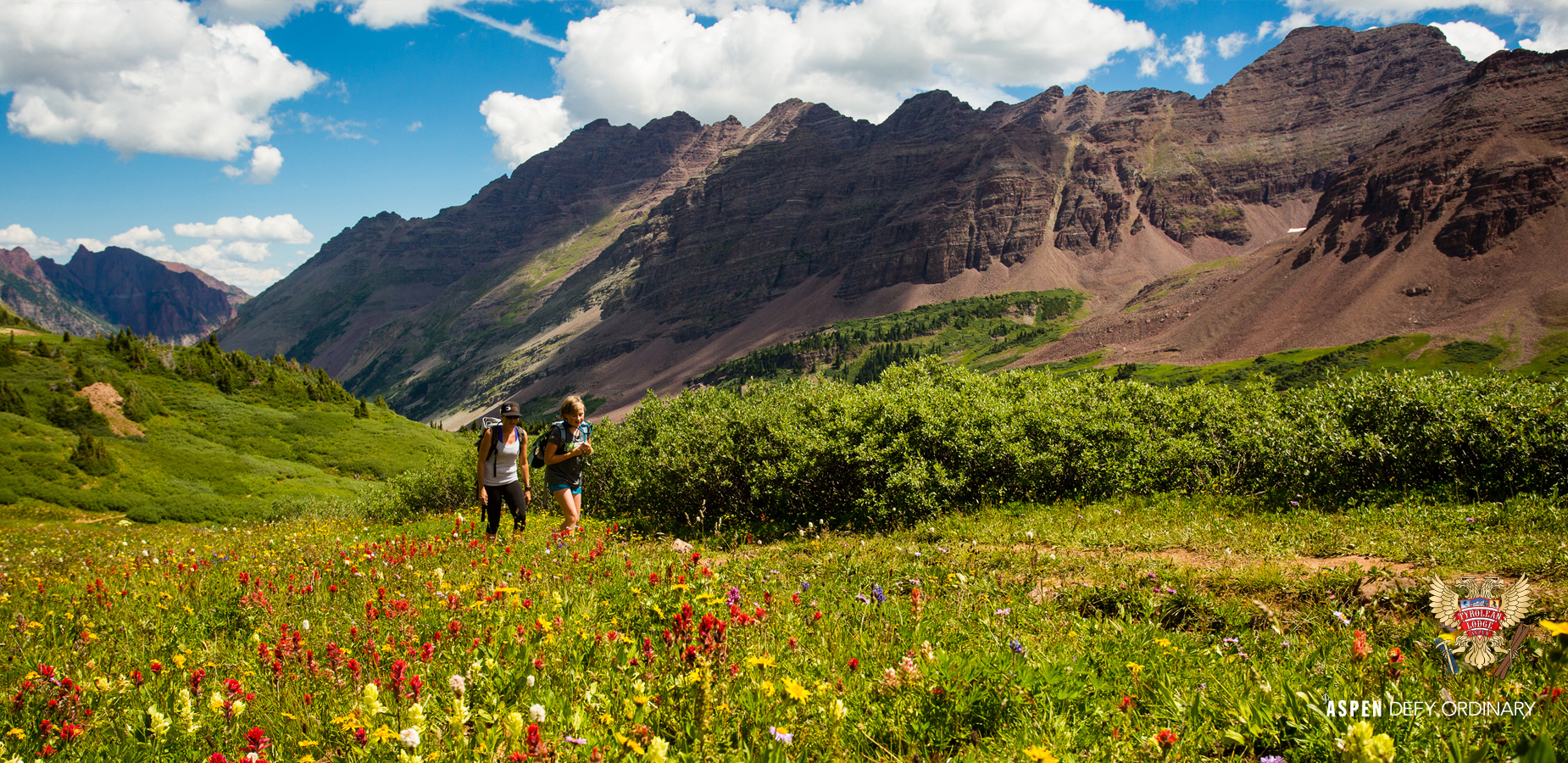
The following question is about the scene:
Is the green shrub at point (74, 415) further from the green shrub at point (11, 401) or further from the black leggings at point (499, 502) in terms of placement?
the black leggings at point (499, 502)

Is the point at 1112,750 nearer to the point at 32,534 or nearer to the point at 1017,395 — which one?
the point at 1017,395

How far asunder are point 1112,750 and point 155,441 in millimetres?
78513

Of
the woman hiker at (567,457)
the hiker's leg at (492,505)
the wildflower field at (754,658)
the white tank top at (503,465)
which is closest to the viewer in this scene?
the wildflower field at (754,658)

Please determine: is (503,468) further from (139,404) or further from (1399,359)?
(1399,359)

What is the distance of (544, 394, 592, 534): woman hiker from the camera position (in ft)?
38.8

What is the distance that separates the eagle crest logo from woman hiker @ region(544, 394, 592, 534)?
1058 centimetres

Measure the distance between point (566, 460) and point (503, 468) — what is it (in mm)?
1059

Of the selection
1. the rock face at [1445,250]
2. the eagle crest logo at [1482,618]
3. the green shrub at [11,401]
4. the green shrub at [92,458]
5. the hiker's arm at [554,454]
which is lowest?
the green shrub at [92,458]

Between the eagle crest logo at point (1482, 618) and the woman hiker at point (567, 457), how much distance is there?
34.7 feet

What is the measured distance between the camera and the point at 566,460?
12156 mm

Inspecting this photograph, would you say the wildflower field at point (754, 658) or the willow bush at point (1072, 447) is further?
the willow bush at point (1072, 447)

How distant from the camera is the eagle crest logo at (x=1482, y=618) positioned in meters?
3.13

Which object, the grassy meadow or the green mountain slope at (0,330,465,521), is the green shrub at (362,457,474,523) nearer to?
the green mountain slope at (0,330,465,521)

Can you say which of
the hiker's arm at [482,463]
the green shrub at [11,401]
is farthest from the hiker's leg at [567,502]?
the green shrub at [11,401]
